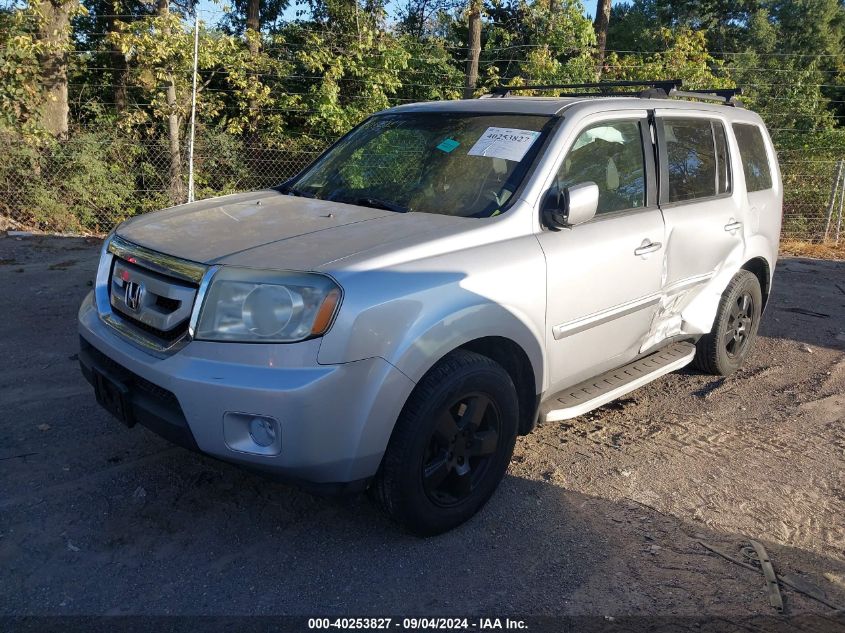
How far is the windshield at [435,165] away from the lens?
146 inches

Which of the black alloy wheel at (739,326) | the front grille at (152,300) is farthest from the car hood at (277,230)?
the black alloy wheel at (739,326)

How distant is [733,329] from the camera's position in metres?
5.48

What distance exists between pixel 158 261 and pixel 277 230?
53 cm

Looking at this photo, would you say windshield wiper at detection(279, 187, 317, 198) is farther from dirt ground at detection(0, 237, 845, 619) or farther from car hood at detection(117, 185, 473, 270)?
dirt ground at detection(0, 237, 845, 619)

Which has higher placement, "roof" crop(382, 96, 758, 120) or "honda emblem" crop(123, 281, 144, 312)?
"roof" crop(382, 96, 758, 120)

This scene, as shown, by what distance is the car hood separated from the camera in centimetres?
297

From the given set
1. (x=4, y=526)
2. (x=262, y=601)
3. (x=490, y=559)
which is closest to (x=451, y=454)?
(x=490, y=559)

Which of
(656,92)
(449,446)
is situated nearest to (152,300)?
(449,446)

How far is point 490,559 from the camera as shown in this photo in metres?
3.16

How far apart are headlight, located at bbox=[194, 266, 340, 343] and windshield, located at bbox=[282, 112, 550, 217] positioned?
1.08m

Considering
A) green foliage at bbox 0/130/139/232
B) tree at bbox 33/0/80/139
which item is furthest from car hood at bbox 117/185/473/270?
tree at bbox 33/0/80/139

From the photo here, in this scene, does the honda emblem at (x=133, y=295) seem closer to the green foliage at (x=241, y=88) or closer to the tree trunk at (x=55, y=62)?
the green foliage at (x=241, y=88)

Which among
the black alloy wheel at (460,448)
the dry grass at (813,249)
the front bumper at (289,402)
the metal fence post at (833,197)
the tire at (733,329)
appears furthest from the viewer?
the metal fence post at (833,197)

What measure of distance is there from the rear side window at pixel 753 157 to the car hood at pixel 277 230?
2.91 metres
